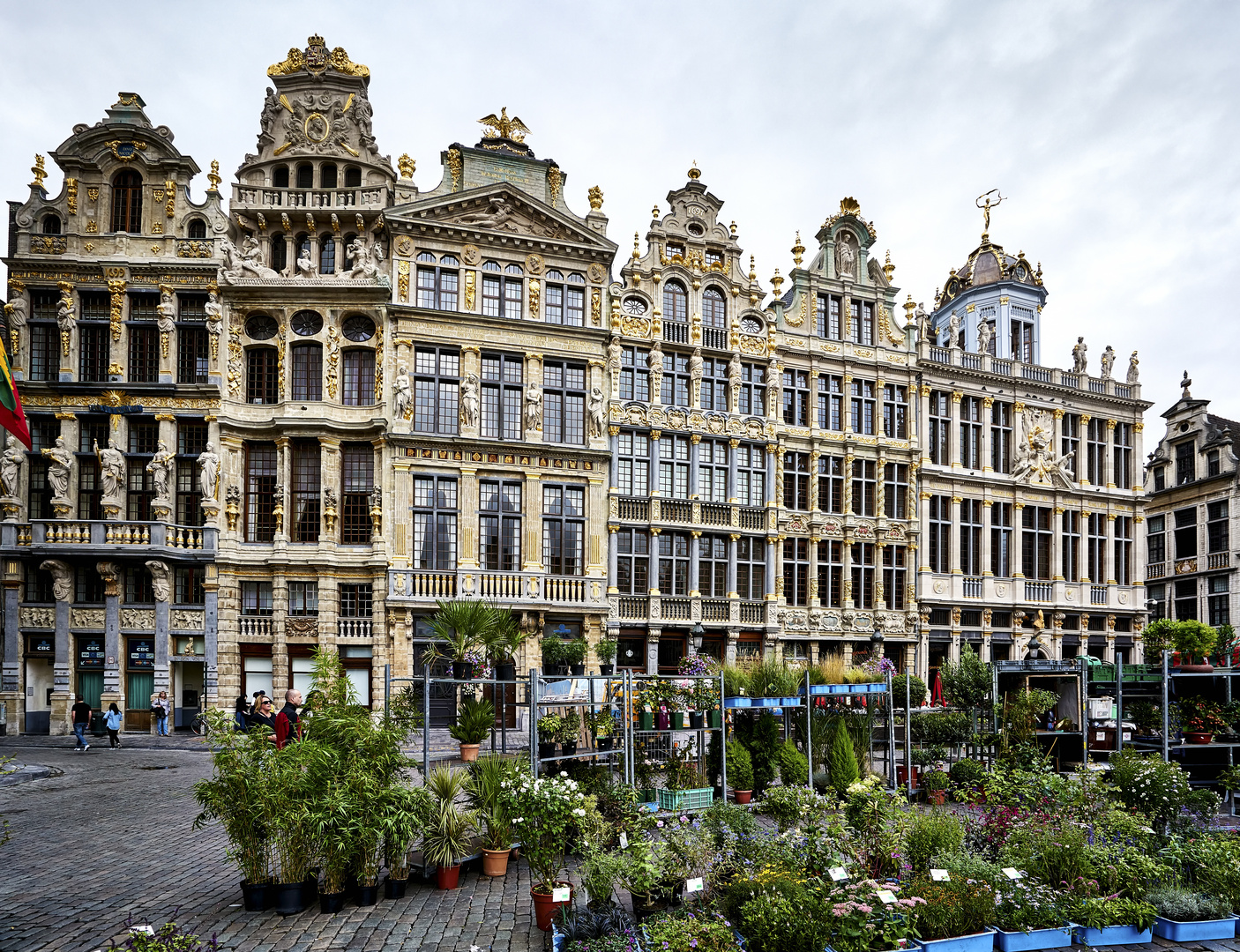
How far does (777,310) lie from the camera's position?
3778 centimetres

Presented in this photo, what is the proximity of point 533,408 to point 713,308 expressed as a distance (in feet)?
28.9

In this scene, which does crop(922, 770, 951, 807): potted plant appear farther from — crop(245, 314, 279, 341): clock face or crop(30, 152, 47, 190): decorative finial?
crop(30, 152, 47, 190): decorative finial

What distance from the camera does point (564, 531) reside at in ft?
110

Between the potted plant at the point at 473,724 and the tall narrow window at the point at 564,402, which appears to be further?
the tall narrow window at the point at 564,402

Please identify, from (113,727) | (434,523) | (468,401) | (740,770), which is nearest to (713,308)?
(468,401)

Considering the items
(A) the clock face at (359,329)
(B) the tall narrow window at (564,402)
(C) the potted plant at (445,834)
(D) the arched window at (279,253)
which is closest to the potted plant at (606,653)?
(B) the tall narrow window at (564,402)

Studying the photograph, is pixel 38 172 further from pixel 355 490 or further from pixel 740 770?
pixel 740 770

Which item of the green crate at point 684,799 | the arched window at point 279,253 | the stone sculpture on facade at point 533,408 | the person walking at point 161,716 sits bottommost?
the person walking at point 161,716

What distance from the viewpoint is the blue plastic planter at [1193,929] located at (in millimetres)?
11297

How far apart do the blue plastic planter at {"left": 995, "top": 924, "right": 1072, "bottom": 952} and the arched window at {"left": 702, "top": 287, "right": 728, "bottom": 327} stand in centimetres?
2781

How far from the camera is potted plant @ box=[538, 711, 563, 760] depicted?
1850 centimetres

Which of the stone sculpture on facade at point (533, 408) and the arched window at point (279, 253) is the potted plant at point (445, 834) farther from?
the arched window at point (279, 253)

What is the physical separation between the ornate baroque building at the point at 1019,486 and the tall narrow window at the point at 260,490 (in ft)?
85.8

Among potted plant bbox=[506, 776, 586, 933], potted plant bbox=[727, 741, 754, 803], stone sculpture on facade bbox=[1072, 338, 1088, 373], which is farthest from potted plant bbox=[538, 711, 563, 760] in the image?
stone sculpture on facade bbox=[1072, 338, 1088, 373]
